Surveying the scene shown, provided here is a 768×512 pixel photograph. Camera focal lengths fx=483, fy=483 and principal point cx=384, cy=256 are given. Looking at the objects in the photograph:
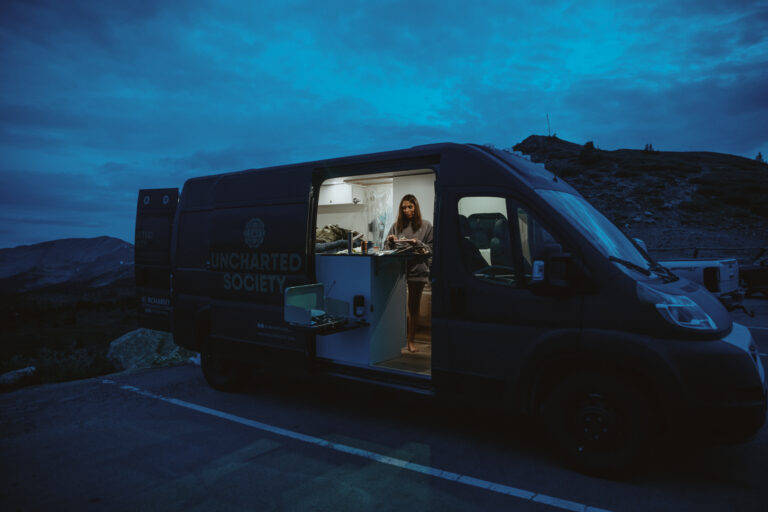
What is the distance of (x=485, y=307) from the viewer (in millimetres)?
4281

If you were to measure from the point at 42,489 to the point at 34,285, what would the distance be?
94.1 metres

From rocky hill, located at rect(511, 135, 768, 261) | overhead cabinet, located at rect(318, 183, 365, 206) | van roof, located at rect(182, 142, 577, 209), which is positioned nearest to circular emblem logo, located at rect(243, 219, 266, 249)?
van roof, located at rect(182, 142, 577, 209)

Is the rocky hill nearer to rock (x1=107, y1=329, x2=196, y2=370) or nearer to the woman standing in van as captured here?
the woman standing in van

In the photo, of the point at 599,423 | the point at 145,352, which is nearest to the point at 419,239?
the point at 599,423

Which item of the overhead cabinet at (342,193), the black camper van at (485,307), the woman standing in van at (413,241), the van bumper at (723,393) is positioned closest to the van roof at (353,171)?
the black camper van at (485,307)

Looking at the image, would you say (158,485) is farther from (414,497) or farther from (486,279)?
(486,279)

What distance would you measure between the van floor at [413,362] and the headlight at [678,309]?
229cm

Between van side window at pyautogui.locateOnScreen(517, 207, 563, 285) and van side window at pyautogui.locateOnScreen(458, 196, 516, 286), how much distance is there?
0.12 metres

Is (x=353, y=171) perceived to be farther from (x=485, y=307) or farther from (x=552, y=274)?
(x=552, y=274)

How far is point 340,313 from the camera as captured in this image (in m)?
5.64

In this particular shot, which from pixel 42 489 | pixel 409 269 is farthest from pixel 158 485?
pixel 409 269

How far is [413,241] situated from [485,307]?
2.13 metres

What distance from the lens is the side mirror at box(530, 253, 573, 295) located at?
371 centimetres

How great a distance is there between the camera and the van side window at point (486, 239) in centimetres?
425
